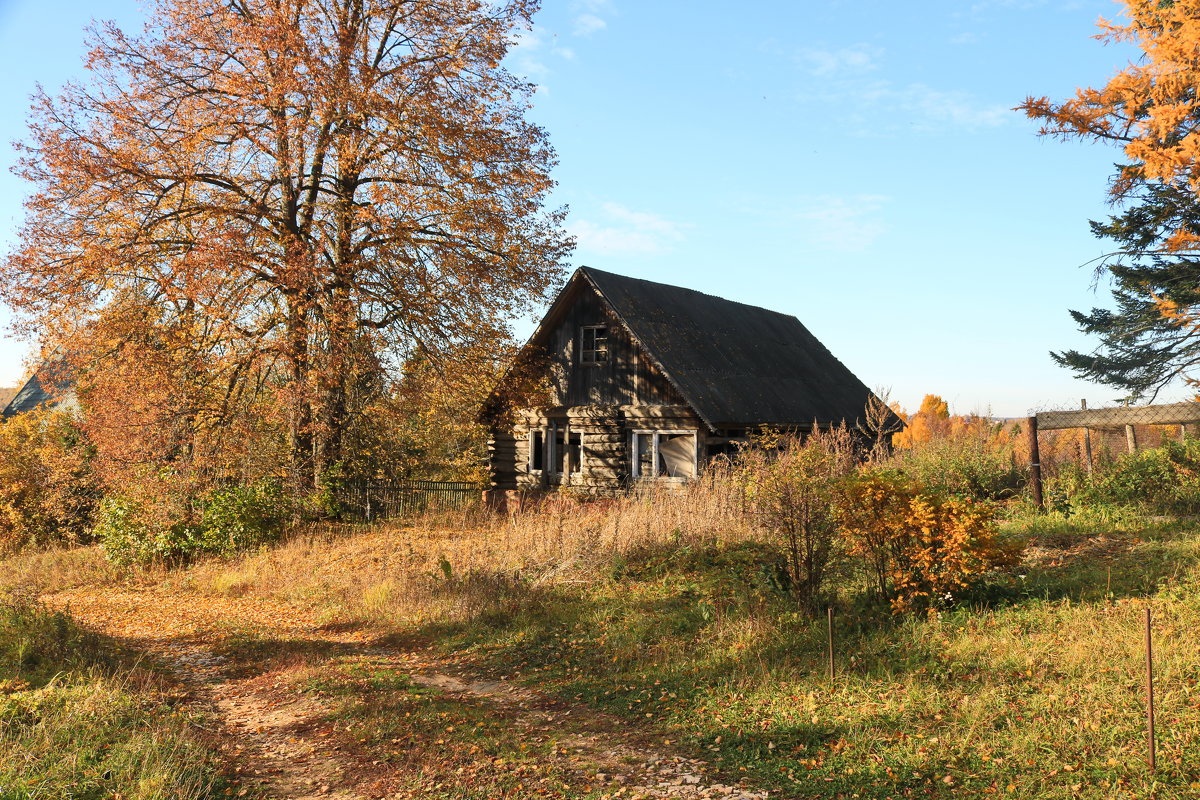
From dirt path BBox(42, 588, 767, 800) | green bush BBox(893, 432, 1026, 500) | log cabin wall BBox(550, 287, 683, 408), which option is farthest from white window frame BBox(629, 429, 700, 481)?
dirt path BBox(42, 588, 767, 800)

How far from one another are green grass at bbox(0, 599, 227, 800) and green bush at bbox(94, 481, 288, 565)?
29.3ft

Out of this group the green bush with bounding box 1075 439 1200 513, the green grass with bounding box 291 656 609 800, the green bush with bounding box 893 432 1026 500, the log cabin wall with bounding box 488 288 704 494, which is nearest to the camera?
the green grass with bounding box 291 656 609 800

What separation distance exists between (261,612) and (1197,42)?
18.5 m

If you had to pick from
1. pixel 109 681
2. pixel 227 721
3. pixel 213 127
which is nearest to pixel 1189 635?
pixel 227 721

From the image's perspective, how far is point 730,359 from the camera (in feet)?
74.7

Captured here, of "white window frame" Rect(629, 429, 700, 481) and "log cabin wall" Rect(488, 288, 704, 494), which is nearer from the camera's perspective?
"white window frame" Rect(629, 429, 700, 481)

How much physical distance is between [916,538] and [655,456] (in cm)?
1228

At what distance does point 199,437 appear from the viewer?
17.9 metres

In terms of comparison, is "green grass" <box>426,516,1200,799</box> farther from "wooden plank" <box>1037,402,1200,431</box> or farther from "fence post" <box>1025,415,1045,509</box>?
"wooden plank" <box>1037,402,1200,431</box>

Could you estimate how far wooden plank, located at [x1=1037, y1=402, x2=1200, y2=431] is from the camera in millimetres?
12625

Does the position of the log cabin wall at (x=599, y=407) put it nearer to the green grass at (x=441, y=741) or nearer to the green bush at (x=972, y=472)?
the green bush at (x=972, y=472)

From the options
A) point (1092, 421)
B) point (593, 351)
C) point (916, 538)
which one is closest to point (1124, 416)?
point (1092, 421)

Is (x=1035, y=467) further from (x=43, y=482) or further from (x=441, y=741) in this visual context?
(x=43, y=482)

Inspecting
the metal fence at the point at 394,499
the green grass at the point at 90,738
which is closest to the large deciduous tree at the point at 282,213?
the metal fence at the point at 394,499
